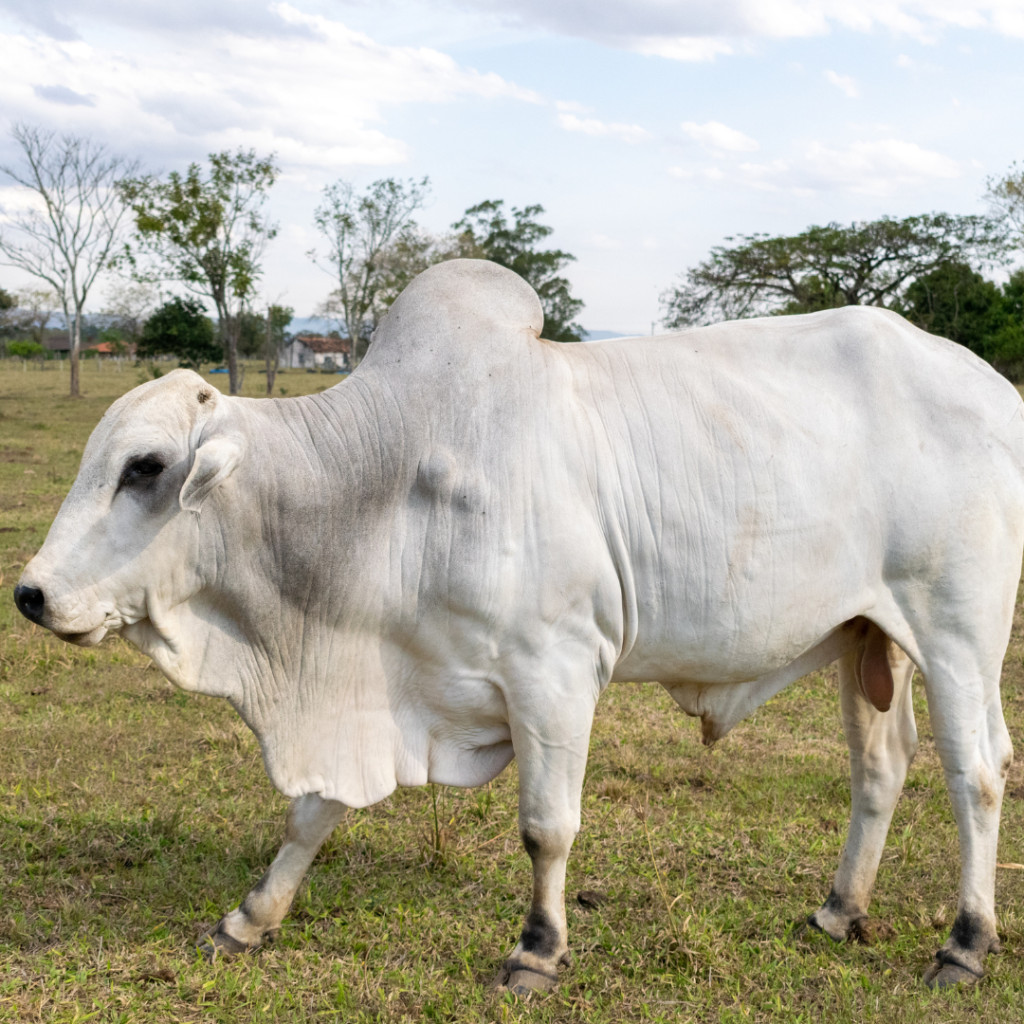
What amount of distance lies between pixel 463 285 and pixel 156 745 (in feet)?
7.84

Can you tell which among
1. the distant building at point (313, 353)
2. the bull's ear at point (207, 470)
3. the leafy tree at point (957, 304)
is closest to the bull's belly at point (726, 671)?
the bull's ear at point (207, 470)

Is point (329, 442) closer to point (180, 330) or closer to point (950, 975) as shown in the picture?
point (950, 975)

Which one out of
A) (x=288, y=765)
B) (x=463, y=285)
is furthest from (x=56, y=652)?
(x=463, y=285)

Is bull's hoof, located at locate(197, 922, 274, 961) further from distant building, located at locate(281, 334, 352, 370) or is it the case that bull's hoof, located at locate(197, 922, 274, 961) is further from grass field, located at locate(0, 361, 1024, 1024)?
distant building, located at locate(281, 334, 352, 370)

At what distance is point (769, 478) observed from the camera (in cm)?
275

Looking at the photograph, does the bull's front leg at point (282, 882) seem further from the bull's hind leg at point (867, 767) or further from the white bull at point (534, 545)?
the bull's hind leg at point (867, 767)

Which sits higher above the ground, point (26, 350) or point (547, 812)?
point (547, 812)

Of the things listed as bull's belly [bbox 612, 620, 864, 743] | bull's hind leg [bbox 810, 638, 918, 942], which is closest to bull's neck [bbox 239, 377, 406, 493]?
bull's belly [bbox 612, 620, 864, 743]

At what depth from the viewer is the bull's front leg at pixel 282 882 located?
2949 mm

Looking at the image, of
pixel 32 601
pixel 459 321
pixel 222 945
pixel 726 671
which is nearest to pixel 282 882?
pixel 222 945

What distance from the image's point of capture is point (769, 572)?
2748mm

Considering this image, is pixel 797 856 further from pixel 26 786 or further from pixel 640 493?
pixel 26 786

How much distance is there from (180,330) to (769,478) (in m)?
29.7

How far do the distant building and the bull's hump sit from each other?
202 feet
